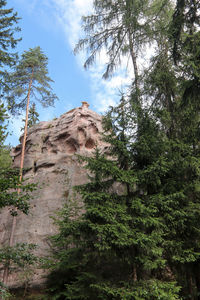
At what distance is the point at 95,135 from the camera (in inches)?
565

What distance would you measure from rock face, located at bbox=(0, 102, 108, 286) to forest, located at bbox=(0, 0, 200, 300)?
182cm

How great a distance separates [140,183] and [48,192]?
6.16 m

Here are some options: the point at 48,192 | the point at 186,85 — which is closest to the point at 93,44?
the point at 186,85

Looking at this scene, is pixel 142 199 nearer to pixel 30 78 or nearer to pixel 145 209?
pixel 145 209

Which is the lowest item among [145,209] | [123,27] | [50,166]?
[145,209]

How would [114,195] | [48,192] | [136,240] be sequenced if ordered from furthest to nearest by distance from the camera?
[48,192]
[114,195]
[136,240]

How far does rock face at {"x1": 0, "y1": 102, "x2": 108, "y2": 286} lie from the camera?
35.6 ft

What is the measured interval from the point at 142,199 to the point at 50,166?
286 inches

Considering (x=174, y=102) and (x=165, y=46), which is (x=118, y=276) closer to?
(x=174, y=102)

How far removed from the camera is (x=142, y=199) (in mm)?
7312

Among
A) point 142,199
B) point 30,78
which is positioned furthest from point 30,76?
point 142,199

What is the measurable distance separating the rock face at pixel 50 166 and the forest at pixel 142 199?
182cm

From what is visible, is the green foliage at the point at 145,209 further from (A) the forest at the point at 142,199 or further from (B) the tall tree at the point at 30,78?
(B) the tall tree at the point at 30,78

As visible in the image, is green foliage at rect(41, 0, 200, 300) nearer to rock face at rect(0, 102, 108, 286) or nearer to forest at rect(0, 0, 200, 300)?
forest at rect(0, 0, 200, 300)
